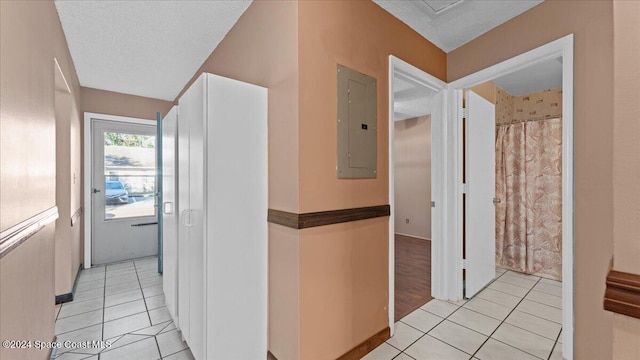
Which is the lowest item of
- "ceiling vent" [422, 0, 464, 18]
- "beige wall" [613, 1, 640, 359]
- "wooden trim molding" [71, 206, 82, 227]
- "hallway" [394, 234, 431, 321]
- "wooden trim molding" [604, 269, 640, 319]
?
"hallway" [394, 234, 431, 321]

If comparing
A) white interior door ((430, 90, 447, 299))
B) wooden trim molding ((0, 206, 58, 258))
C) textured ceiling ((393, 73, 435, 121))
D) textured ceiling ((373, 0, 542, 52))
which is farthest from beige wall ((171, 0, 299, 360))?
textured ceiling ((393, 73, 435, 121))

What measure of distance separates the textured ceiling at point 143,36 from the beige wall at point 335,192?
0.86 meters

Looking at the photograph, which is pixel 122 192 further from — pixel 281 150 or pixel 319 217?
pixel 319 217

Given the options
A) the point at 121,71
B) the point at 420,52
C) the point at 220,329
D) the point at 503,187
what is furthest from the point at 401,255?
the point at 121,71

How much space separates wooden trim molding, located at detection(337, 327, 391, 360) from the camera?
1.75 m

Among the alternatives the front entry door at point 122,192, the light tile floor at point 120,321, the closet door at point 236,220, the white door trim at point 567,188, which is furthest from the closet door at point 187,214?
the front entry door at point 122,192

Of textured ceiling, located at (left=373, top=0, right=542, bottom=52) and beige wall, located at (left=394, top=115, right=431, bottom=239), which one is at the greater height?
textured ceiling, located at (left=373, top=0, right=542, bottom=52)

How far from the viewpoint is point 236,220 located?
64.5 inches

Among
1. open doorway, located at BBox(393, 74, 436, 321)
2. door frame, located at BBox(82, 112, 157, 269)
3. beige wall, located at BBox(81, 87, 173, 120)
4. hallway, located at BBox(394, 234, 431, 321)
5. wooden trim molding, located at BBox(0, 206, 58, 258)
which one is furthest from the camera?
open doorway, located at BBox(393, 74, 436, 321)

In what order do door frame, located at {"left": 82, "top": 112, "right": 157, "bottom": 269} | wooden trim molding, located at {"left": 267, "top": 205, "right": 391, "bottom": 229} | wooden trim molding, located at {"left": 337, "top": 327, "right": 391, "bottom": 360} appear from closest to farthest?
1. wooden trim molding, located at {"left": 267, "top": 205, "right": 391, "bottom": 229}
2. wooden trim molding, located at {"left": 337, "top": 327, "right": 391, "bottom": 360}
3. door frame, located at {"left": 82, "top": 112, "right": 157, "bottom": 269}

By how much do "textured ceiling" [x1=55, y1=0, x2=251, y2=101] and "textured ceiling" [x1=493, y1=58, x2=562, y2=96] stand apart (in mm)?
3108

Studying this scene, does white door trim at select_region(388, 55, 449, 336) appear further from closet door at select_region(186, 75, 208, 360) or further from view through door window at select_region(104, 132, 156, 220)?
view through door window at select_region(104, 132, 156, 220)

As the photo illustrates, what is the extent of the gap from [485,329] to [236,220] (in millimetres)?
2152

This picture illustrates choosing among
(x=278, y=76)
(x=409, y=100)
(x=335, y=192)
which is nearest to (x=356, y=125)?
(x=335, y=192)
